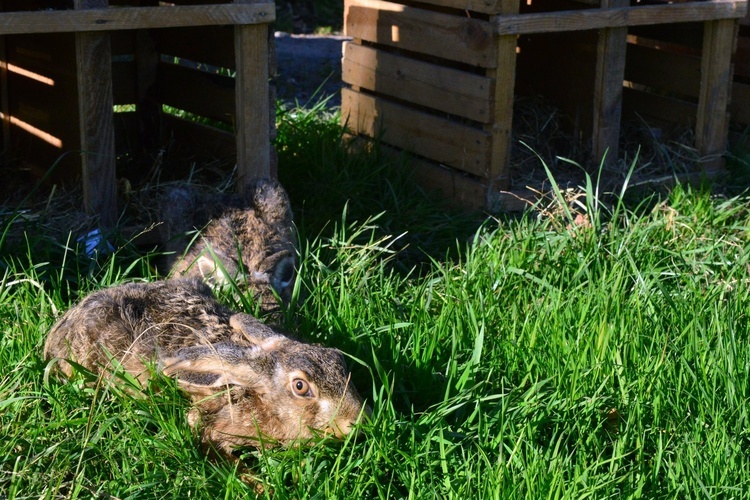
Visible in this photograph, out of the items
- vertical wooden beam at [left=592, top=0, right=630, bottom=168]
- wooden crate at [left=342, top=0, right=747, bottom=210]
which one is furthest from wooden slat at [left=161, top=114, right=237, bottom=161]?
vertical wooden beam at [left=592, top=0, right=630, bottom=168]

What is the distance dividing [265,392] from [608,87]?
352cm

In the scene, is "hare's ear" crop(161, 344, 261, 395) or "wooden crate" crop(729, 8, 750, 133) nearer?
"hare's ear" crop(161, 344, 261, 395)

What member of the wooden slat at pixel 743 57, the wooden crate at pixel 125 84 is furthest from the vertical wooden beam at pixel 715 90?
the wooden crate at pixel 125 84

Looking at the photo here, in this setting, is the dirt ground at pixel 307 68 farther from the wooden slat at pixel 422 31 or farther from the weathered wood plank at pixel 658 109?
the weathered wood plank at pixel 658 109

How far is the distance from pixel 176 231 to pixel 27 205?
99 cm

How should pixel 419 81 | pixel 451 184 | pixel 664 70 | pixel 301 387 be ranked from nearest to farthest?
pixel 301 387 < pixel 451 184 < pixel 419 81 < pixel 664 70

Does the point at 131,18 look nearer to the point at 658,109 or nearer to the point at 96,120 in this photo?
the point at 96,120

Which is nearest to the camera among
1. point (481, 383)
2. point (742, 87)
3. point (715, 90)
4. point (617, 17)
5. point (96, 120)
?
point (481, 383)

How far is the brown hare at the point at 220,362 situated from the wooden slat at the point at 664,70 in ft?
13.4

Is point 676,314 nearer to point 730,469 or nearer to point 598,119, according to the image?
point 730,469

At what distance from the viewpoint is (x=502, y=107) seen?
5.29 m

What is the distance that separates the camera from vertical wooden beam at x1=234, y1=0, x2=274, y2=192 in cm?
474

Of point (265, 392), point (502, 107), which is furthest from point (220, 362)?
point (502, 107)

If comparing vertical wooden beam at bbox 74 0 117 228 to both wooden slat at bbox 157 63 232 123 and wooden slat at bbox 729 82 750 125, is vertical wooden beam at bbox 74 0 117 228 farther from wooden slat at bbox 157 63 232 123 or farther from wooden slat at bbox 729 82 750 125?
wooden slat at bbox 729 82 750 125
